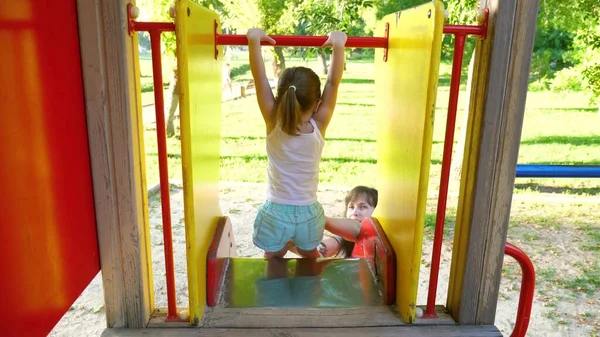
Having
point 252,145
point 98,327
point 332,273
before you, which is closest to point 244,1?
point 252,145

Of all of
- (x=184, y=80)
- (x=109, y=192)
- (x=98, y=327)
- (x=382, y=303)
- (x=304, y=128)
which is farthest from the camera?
(x=98, y=327)

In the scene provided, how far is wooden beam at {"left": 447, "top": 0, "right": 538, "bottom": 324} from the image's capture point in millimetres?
1736

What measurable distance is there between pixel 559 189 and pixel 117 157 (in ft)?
23.6

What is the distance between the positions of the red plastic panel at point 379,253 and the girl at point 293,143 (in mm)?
284

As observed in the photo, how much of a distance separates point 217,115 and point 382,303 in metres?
1.17

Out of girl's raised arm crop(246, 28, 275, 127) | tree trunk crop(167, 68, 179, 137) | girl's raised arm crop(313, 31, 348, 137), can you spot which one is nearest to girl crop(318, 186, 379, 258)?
girl's raised arm crop(313, 31, 348, 137)

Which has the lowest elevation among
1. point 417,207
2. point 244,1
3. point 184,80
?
point 417,207

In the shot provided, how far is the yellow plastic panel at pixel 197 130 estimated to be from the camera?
1.67 metres

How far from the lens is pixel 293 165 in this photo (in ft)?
7.84

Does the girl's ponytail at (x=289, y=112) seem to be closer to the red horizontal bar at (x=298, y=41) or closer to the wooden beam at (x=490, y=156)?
the red horizontal bar at (x=298, y=41)

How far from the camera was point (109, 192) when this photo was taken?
1804 mm

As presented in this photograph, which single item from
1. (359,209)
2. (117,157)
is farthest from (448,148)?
(359,209)

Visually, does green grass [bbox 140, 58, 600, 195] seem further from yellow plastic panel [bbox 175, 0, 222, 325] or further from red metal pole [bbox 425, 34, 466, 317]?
red metal pole [bbox 425, 34, 466, 317]

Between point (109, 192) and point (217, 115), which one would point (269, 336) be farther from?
point (217, 115)
